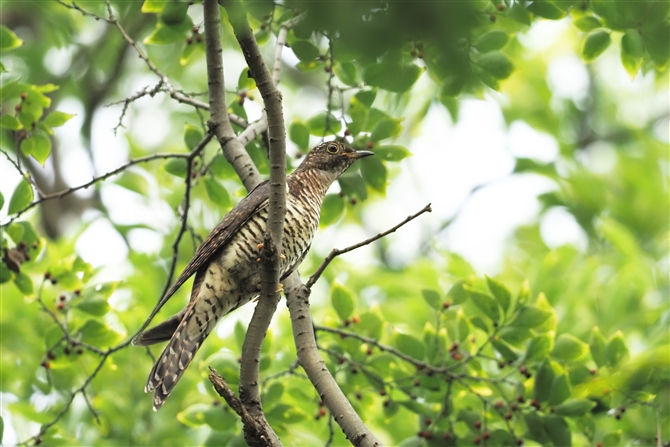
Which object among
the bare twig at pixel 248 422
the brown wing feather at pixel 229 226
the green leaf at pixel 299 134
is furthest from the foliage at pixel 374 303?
the bare twig at pixel 248 422

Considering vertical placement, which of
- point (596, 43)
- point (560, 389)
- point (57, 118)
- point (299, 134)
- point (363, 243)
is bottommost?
point (560, 389)

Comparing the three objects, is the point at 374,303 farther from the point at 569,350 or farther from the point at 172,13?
the point at 172,13

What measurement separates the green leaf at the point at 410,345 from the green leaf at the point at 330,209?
0.87 metres

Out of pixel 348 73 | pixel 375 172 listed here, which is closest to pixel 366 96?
pixel 348 73

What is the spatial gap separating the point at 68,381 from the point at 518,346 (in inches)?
137

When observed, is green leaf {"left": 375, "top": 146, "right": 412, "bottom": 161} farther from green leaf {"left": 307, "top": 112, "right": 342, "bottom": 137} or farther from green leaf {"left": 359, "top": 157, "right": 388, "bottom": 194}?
green leaf {"left": 307, "top": 112, "right": 342, "bottom": 137}

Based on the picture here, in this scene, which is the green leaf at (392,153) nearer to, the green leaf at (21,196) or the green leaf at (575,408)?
the green leaf at (575,408)

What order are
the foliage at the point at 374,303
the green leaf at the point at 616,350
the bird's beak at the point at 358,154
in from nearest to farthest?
1. the foliage at the point at 374,303
2. the green leaf at the point at 616,350
3. the bird's beak at the point at 358,154

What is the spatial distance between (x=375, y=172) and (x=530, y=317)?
1.28 m

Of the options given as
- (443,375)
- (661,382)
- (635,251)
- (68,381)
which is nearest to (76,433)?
(68,381)

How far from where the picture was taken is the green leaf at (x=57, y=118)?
13.8 feet

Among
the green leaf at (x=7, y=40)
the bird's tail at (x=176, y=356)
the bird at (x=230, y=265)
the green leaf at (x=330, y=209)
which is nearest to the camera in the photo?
the bird's tail at (x=176, y=356)

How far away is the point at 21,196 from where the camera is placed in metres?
4.26

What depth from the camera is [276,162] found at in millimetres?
3021
